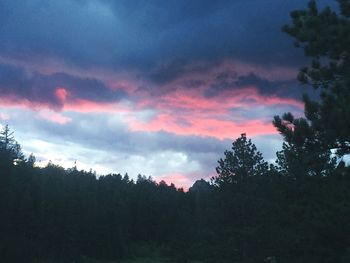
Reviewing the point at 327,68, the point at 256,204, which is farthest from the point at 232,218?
the point at 327,68

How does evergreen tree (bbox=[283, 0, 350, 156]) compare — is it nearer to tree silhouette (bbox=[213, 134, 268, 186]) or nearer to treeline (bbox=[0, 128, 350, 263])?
treeline (bbox=[0, 128, 350, 263])

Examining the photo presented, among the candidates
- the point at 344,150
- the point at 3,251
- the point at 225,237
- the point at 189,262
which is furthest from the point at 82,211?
the point at 344,150

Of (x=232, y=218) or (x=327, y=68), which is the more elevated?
(x=327, y=68)

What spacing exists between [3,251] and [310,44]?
3623 cm

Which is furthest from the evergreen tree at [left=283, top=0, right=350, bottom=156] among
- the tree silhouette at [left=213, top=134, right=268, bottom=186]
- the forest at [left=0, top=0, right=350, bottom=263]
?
the tree silhouette at [left=213, top=134, right=268, bottom=186]

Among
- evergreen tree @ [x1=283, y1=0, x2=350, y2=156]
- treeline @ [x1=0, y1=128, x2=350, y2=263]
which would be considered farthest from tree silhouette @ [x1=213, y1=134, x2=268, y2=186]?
evergreen tree @ [x1=283, y1=0, x2=350, y2=156]

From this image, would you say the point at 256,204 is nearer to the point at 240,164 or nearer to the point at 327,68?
the point at 240,164

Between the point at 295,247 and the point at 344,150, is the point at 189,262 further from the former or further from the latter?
the point at 344,150

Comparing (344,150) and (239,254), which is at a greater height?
(344,150)

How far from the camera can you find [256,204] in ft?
112

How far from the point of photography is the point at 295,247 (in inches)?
1309

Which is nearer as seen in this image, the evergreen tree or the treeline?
the evergreen tree

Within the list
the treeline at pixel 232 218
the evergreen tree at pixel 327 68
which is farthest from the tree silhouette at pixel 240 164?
the evergreen tree at pixel 327 68

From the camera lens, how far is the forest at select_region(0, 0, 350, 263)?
64.2 ft
